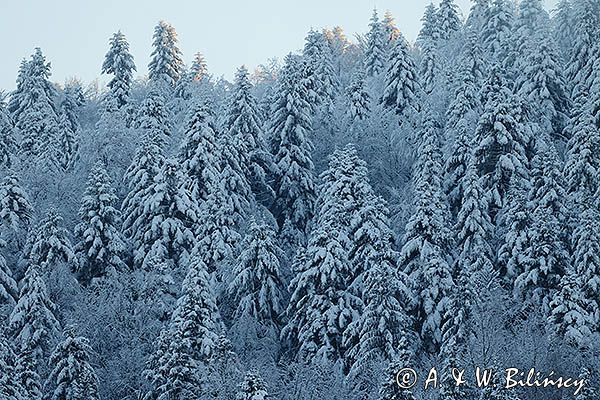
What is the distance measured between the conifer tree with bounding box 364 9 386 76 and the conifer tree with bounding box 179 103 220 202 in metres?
Result: 27.4

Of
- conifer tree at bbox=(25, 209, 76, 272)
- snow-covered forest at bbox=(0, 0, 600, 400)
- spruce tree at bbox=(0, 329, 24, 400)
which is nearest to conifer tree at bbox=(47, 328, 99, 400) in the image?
snow-covered forest at bbox=(0, 0, 600, 400)

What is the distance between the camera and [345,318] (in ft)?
141

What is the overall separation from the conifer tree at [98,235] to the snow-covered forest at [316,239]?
0.14 m

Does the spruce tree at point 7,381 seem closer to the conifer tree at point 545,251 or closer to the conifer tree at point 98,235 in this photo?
the conifer tree at point 98,235

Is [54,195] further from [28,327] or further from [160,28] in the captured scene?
[160,28]

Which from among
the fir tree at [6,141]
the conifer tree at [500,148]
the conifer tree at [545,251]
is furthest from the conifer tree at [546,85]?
the fir tree at [6,141]

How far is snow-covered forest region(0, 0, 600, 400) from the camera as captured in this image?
1497 inches

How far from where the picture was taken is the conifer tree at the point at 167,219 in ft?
160

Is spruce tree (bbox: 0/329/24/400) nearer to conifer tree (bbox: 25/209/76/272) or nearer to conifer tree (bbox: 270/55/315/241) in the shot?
conifer tree (bbox: 25/209/76/272)

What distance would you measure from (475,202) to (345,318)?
9966 mm

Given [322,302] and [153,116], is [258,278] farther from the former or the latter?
[153,116]

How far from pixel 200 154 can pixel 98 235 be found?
27.3ft

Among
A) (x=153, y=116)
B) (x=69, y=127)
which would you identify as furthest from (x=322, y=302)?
(x=69, y=127)

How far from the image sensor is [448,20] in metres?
87.2
